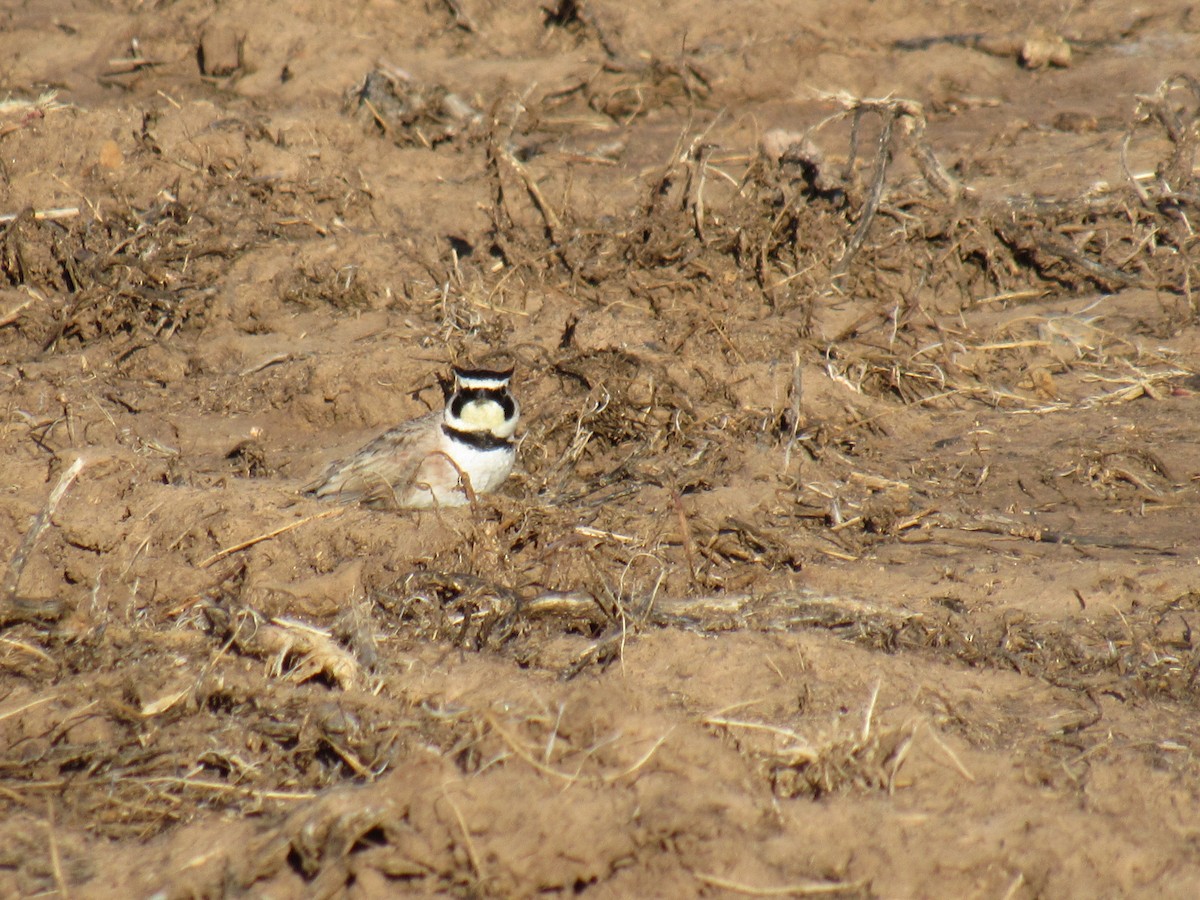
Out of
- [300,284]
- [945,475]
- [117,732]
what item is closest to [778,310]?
[945,475]

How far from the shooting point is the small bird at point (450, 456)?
5926 millimetres

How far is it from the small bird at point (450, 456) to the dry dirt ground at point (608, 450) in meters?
0.22

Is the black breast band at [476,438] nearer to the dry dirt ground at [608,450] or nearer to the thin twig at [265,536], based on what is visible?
the dry dirt ground at [608,450]

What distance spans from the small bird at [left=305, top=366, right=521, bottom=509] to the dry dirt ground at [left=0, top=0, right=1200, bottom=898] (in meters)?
0.22

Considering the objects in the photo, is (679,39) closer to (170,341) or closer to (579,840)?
(170,341)

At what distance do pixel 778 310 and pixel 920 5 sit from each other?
441cm

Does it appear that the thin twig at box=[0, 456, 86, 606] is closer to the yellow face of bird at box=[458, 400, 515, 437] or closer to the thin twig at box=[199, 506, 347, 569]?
the thin twig at box=[199, 506, 347, 569]

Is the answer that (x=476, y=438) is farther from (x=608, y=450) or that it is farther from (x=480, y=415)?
(x=608, y=450)

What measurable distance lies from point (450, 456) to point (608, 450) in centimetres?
82

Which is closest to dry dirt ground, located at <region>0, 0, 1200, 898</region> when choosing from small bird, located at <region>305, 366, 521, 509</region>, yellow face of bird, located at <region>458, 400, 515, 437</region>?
small bird, located at <region>305, 366, 521, 509</region>

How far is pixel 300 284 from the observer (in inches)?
296

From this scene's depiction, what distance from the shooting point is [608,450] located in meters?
6.30

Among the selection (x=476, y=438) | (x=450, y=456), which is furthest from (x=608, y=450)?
(x=450, y=456)

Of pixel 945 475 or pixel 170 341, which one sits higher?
pixel 945 475
